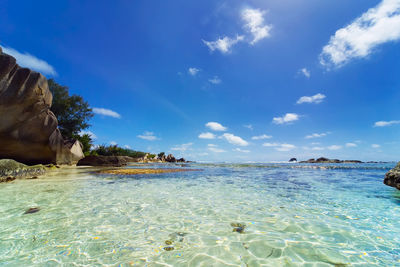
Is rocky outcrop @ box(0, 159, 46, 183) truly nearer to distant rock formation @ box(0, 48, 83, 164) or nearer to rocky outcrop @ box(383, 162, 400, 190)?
distant rock formation @ box(0, 48, 83, 164)

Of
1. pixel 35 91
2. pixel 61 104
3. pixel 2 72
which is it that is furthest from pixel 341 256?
pixel 61 104

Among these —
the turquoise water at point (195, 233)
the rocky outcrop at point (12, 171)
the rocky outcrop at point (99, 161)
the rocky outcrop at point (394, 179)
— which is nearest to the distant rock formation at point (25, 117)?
the rocky outcrop at point (12, 171)

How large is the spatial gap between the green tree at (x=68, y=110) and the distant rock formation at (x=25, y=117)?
43.6ft

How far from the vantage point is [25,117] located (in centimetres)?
1434

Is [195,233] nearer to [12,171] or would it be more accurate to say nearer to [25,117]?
[12,171]

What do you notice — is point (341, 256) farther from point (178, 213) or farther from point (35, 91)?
point (35, 91)

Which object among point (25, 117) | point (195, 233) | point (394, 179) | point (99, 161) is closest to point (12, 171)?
point (25, 117)

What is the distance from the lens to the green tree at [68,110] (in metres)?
28.5

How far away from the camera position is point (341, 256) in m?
2.79

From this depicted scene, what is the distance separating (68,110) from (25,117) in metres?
18.7

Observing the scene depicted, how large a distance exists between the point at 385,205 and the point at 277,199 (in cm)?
335

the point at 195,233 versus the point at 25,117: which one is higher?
the point at 25,117

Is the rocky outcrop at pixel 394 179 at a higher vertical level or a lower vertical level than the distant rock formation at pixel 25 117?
lower

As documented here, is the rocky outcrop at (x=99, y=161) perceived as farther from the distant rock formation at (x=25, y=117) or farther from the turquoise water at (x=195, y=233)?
the turquoise water at (x=195, y=233)
